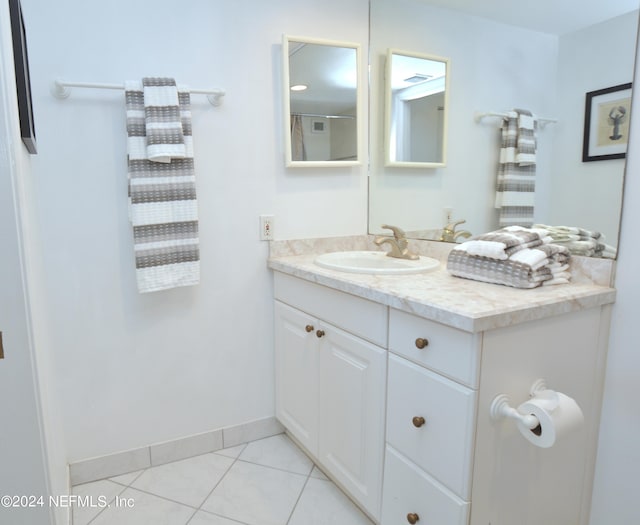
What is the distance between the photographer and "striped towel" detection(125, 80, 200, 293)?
1.61m

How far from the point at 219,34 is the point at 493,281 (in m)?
1.46

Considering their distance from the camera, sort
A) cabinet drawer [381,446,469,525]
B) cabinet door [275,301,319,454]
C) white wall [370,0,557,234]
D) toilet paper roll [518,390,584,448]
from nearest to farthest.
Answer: toilet paper roll [518,390,584,448]
cabinet drawer [381,446,469,525]
white wall [370,0,557,234]
cabinet door [275,301,319,454]

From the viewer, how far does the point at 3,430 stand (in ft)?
3.13

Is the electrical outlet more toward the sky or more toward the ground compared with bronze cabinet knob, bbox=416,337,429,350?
more toward the sky

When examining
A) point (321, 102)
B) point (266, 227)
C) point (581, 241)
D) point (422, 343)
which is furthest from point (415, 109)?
point (422, 343)

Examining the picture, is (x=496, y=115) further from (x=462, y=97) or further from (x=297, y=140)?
(x=297, y=140)

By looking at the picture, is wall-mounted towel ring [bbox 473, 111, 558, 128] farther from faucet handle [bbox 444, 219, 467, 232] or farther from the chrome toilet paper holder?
the chrome toilet paper holder

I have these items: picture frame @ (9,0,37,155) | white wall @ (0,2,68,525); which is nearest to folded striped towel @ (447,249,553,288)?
white wall @ (0,2,68,525)

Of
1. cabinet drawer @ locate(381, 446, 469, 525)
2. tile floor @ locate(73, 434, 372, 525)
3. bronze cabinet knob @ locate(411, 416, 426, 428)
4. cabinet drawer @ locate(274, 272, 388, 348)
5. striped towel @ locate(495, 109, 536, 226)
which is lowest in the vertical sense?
tile floor @ locate(73, 434, 372, 525)

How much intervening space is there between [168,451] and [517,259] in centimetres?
165

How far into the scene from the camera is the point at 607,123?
1.26 metres

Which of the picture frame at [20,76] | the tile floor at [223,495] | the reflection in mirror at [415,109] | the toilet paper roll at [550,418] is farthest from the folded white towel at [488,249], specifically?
the picture frame at [20,76]

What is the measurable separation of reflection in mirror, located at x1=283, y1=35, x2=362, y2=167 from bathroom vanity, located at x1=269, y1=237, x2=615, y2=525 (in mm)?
676

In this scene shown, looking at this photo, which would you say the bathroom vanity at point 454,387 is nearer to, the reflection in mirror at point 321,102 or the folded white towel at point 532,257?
the folded white towel at point 532,257
